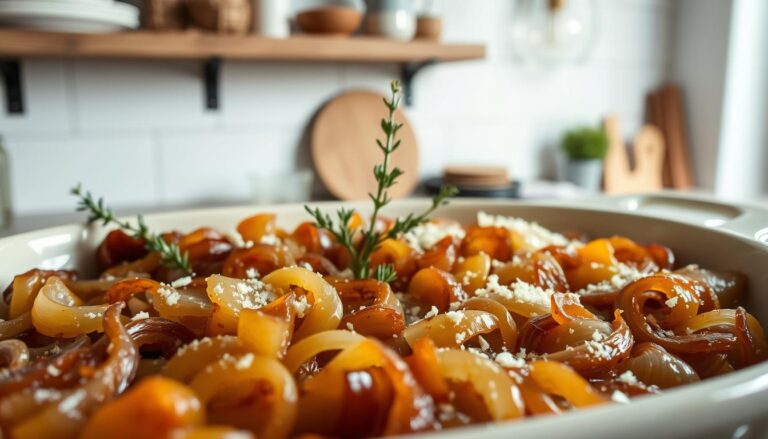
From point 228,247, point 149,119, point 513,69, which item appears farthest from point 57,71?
point 513,69

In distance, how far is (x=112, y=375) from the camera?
47cm

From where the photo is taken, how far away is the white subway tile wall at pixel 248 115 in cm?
195

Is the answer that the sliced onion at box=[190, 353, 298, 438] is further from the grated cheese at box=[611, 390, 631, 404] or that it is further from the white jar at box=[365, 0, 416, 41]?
the white jar at box=[365, 0, 416, 41]

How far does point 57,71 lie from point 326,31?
75 centimetres

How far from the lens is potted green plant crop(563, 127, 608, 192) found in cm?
→ 273

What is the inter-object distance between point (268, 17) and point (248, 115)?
380 millimetres

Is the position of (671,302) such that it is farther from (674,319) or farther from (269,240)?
(269,240)

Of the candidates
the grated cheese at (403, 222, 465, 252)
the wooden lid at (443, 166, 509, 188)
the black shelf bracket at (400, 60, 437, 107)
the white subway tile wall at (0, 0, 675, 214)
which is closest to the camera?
the grated cheese at (403, 222, 465, 252)

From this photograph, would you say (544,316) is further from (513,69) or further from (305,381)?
(513,69)

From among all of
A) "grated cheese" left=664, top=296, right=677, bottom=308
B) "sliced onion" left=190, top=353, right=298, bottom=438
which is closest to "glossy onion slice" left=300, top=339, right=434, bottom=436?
"sliced onion" left=190, top=353, right=298, bottom=438

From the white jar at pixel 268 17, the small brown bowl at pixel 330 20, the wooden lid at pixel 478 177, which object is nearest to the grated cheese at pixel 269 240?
the white jar at pixel 268 17

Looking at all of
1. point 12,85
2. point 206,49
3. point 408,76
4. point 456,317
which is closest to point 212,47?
point 206,49

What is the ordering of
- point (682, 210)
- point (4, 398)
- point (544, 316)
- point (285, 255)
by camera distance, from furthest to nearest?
point (682, 210) → point (285, 255) → point (544, 316) → point (4, 398)

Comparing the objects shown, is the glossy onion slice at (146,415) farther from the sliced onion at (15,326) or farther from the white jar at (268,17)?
the white jar at (268,17)
